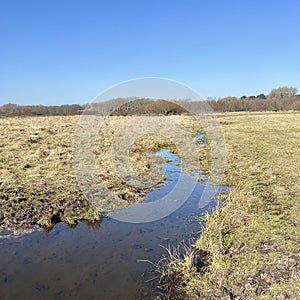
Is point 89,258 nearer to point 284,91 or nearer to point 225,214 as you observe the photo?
point 225,214

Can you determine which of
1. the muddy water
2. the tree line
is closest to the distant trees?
the tree line

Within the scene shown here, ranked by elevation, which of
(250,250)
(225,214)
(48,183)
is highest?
(48,183)

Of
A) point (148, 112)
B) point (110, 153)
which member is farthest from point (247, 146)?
point (148, 112)

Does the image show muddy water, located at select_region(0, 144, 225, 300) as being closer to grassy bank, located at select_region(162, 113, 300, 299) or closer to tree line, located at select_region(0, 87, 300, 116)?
grassy bank, located at select_region(162, 113, 300, 299)

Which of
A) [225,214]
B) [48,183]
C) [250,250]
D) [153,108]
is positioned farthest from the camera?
[153,108]

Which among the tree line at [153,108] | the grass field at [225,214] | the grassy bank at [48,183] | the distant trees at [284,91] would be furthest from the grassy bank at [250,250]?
the distant trees at [284,91]

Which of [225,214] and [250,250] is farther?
[225,214]

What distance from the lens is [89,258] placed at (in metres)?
6.61

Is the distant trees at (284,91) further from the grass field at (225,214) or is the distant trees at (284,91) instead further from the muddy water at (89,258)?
the muddy water at (89,258)

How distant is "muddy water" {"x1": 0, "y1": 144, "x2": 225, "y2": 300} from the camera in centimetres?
543

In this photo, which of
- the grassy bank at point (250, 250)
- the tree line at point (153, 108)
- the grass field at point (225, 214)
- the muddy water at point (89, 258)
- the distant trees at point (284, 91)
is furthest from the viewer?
the distant trees at point (284, 91)

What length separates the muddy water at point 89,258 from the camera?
214 inches

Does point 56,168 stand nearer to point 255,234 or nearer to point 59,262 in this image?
point 59,262

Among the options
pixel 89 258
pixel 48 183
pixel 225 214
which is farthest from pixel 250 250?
pixel 48 183
